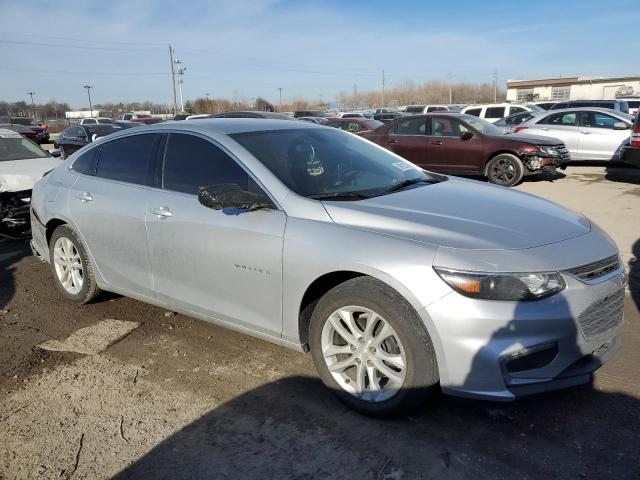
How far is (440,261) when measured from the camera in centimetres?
267

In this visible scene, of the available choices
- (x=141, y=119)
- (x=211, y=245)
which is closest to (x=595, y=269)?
(x=211, y=245)

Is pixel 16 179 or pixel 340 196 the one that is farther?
pixel 16 179

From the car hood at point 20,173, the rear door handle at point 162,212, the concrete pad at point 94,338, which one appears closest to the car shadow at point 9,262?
the car hood at point 20,173

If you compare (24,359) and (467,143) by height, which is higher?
(467,143)

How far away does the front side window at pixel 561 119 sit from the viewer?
14.1 m

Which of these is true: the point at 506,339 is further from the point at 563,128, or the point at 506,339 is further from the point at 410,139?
the point at 563,128

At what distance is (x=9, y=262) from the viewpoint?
6484 mm

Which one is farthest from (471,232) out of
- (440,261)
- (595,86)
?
(595,86)

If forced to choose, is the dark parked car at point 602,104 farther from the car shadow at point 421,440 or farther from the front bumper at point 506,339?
the front bumper at point 506,339

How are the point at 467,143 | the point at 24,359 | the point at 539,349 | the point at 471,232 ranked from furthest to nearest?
the point at 467,143 → the point at 24,359 → the point at 471,232 → the point at 539,349

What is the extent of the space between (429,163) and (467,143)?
980 mm

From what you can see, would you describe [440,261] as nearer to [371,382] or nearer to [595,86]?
[371,382]

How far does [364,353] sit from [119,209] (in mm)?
2299

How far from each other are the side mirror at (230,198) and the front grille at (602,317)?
184 centimetres
